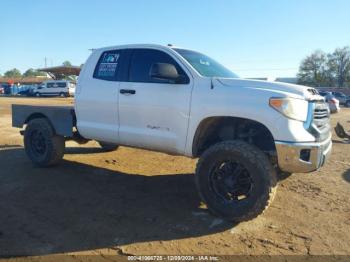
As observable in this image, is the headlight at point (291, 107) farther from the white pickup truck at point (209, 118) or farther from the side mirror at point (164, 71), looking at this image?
the side mirror at point (164, 71)

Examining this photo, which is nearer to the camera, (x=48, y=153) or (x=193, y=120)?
(x=193, y=120)

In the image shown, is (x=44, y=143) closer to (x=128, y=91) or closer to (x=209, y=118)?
(x=128, y=91)

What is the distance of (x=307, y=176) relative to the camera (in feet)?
22.6

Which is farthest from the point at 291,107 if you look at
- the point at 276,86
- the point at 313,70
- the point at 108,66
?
the point at 313,70

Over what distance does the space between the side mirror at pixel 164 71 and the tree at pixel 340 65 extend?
9368 cm

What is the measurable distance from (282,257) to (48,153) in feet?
15.5

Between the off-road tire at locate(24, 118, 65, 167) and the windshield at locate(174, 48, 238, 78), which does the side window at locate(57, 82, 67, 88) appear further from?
the windshield at locate(174, 48, 238, 78)

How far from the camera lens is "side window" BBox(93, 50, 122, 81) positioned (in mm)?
6113

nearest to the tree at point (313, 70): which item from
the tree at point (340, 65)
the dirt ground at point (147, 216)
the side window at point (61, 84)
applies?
the tree at point (340, 65)

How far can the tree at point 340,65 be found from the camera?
9062 centimetres

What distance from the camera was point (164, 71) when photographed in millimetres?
4980

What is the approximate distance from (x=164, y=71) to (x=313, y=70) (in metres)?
96.8

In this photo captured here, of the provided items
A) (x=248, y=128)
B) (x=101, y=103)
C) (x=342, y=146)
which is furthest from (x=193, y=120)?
(x=342, y=146)

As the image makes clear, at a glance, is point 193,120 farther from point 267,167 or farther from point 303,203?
point 303,203
